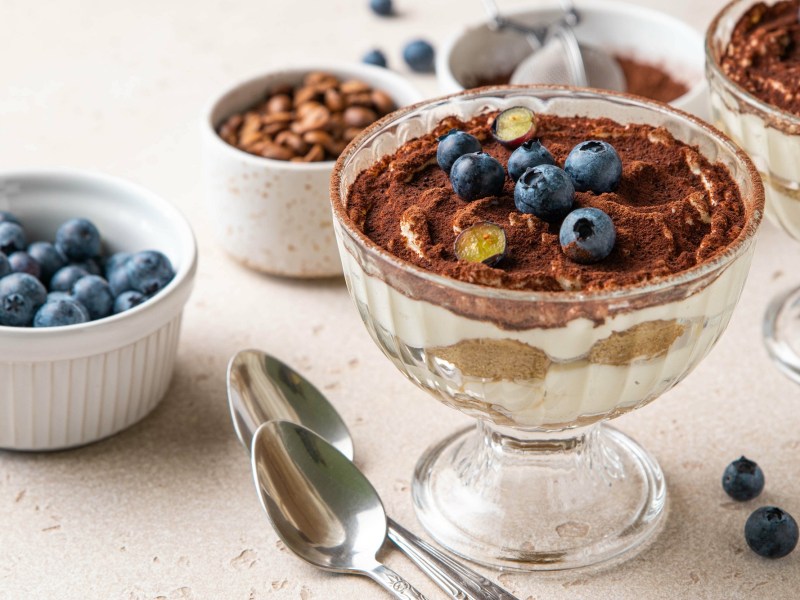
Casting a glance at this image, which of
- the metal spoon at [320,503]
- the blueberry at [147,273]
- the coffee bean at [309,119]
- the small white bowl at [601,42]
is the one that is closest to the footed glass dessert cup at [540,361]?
the metal spoon at [320,503]

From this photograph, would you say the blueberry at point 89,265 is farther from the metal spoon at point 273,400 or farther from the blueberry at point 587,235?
the blueberry at point 587,235

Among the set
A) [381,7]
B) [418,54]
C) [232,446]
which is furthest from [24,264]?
[381,7]

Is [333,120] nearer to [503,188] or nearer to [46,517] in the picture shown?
[503,188]

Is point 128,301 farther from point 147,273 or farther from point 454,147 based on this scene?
point 454,147

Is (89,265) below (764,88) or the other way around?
below

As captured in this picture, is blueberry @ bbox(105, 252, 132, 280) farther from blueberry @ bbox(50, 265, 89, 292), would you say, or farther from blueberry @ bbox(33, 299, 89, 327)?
blueberry @ bbox(33, 299, 89, 327)

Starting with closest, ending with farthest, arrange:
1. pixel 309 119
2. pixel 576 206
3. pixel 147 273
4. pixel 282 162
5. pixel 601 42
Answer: pixel 576 206
pixel 147 273
pixel 282 162
pixel 309 119
pixel 601 42

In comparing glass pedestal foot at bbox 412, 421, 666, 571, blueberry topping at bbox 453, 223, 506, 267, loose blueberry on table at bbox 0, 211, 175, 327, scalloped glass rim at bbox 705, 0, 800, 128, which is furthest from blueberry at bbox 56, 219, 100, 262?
scalloped glass rim at bbox 705, 0, 800, 128

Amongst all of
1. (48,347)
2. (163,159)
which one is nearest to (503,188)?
(48,347)
